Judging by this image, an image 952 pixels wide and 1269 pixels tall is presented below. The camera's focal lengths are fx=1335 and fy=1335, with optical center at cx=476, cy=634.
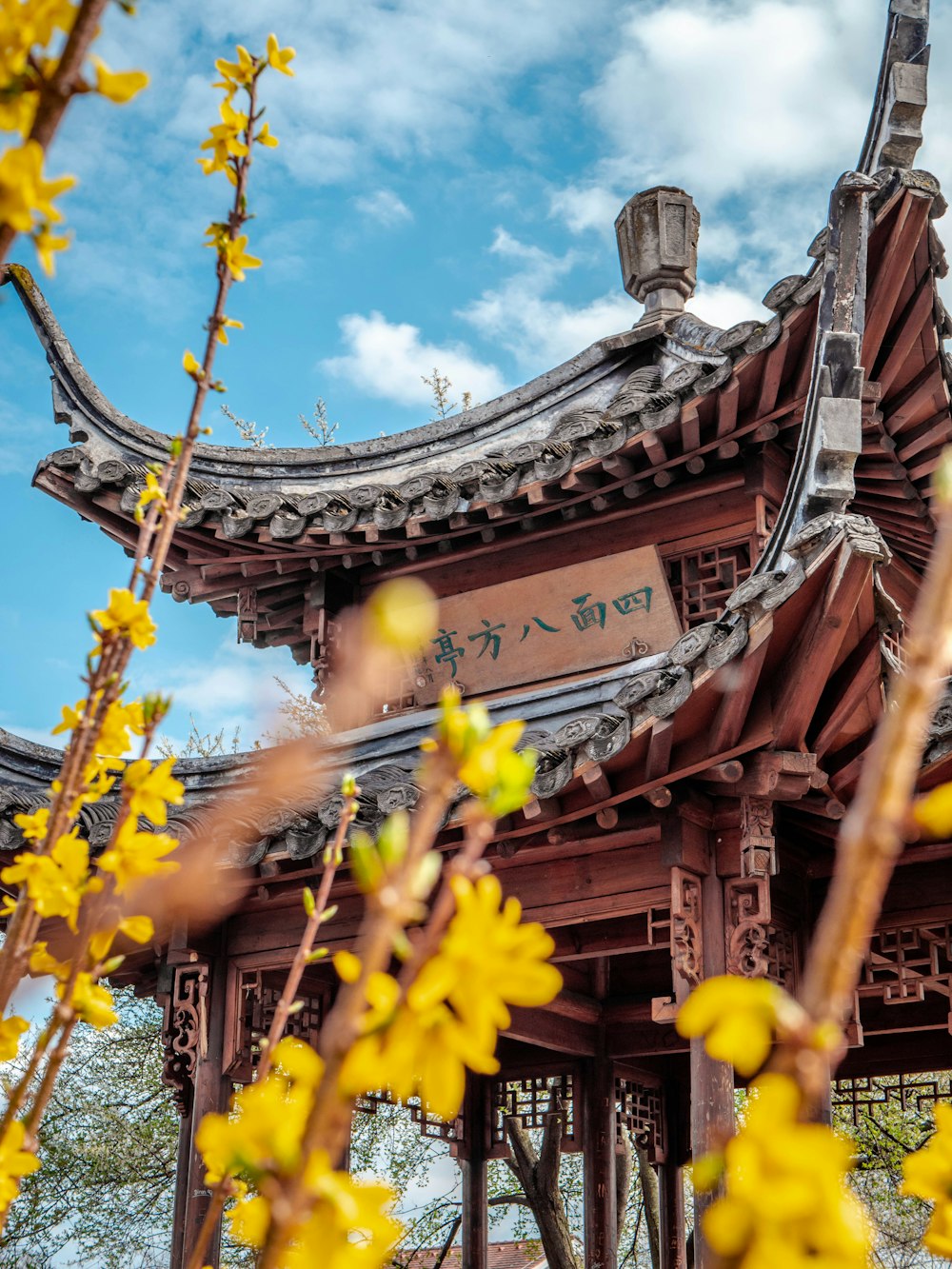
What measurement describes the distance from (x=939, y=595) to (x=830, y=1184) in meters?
0.32

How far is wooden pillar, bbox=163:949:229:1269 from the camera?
5.94m

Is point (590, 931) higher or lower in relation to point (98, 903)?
higher

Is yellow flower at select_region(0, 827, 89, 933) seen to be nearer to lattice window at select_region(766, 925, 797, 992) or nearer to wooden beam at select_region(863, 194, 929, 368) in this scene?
lattice window at select_region(766, 925, 797, 992)

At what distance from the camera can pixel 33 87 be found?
1.04m

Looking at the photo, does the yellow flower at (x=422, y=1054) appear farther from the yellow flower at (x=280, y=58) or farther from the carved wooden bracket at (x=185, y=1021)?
the carved wooden bracket at (x=185, y=1021)

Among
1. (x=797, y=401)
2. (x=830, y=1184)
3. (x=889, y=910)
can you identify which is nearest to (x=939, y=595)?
(x=830, y=1184)

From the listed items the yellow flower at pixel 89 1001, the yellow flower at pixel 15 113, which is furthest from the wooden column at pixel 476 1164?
the yellow flower at pixel 15 113

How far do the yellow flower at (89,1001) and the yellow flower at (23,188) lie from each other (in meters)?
0.66

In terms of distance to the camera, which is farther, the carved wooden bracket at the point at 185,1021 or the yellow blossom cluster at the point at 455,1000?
the carved wooden bracket at the point at 185,1021

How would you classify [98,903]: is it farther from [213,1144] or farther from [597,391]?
[597,391]

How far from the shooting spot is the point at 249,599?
26.1 feet

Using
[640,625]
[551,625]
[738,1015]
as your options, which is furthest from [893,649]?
[738,1015]

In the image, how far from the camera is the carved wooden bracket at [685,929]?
16.1ft

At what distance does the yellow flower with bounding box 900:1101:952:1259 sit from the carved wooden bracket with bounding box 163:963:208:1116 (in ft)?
17.4
